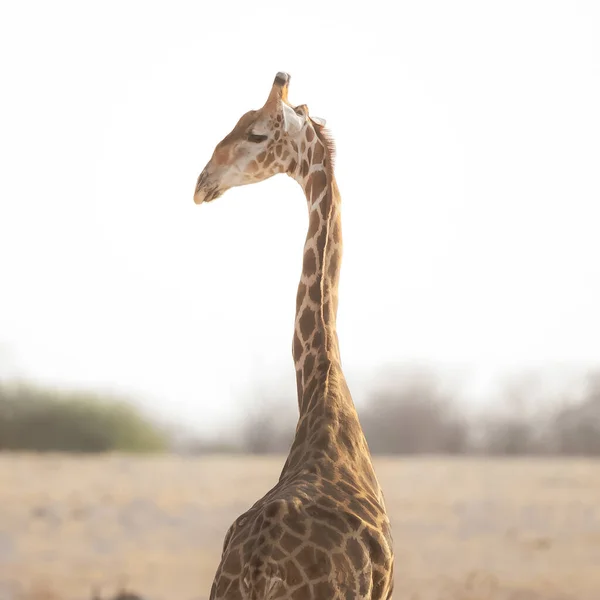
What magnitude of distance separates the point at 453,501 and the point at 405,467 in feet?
24.0

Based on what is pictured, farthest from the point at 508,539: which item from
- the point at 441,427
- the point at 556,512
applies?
the point at 441,427

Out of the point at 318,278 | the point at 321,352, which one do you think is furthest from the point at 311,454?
the point at 318,278

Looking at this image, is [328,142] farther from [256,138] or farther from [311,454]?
[311,454]

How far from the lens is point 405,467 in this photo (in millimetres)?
32812

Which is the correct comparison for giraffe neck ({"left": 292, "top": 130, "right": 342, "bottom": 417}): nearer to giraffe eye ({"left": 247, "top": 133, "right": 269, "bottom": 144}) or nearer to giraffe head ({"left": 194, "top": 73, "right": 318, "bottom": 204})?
giraffe head ({"left": 194, "top": 73, "right": 318, "bottom": 204})

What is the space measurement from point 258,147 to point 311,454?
7.65ft

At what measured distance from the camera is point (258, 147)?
7.86m

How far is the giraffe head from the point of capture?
25.8ft

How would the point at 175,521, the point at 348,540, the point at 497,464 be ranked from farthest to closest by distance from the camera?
the point at 497,464 → the point at 175,521 → the point at 348,540

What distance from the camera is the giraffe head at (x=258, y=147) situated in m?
7.87

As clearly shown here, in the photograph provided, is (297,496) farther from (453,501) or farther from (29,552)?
(453,501)

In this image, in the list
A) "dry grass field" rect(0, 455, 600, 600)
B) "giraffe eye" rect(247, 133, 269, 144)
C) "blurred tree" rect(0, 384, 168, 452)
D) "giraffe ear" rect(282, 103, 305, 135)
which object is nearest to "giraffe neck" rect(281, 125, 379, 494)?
"giraffe ear" rect(282, 103, 305, 135)

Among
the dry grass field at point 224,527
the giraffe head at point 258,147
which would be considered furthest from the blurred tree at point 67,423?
the giraffe head at point 258,147

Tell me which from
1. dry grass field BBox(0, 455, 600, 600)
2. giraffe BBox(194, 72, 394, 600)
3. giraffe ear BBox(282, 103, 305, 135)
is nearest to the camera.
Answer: giraffe BBox(194, 72, 394, 600)
